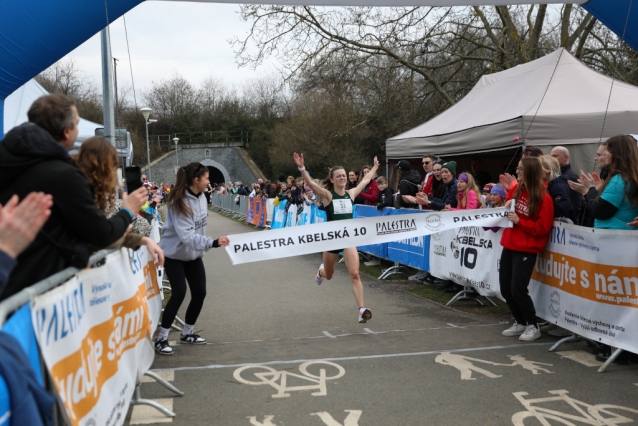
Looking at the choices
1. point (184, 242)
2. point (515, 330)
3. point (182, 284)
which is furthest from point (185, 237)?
point (515, 330)

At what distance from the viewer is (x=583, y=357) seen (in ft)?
20.4

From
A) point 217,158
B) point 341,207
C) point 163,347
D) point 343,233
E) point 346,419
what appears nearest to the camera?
point 346,419

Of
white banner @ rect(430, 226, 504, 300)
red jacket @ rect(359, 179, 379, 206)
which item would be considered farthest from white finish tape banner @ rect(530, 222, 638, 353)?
red jacket @ rect(359, 179, 379, 206)

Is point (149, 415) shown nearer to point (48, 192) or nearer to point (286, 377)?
point (286, 377)

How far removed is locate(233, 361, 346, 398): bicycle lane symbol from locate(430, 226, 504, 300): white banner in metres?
3.15

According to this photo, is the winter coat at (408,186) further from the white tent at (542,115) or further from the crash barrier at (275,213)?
the crash barrier at (275,213)

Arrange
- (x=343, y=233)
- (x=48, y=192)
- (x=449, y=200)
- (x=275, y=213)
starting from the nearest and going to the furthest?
1. (x=48, y=192)
2. (x=343, y=233)
3. (x=449, y=200)
4. (x=275, y=213)

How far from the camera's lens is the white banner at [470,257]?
8.30m

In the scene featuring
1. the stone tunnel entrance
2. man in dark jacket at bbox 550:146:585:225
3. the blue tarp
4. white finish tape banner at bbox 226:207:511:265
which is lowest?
the stone tunnel entrance

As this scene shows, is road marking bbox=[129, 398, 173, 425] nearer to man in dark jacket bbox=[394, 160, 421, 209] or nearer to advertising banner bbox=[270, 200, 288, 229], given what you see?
man in dark jacket bbox=[394, 160, 421, 209]

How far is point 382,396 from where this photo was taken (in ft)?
16.9

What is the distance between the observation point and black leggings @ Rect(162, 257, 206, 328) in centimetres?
674

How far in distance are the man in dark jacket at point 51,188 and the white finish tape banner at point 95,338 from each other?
18cm

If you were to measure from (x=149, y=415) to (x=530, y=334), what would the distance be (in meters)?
4.17
